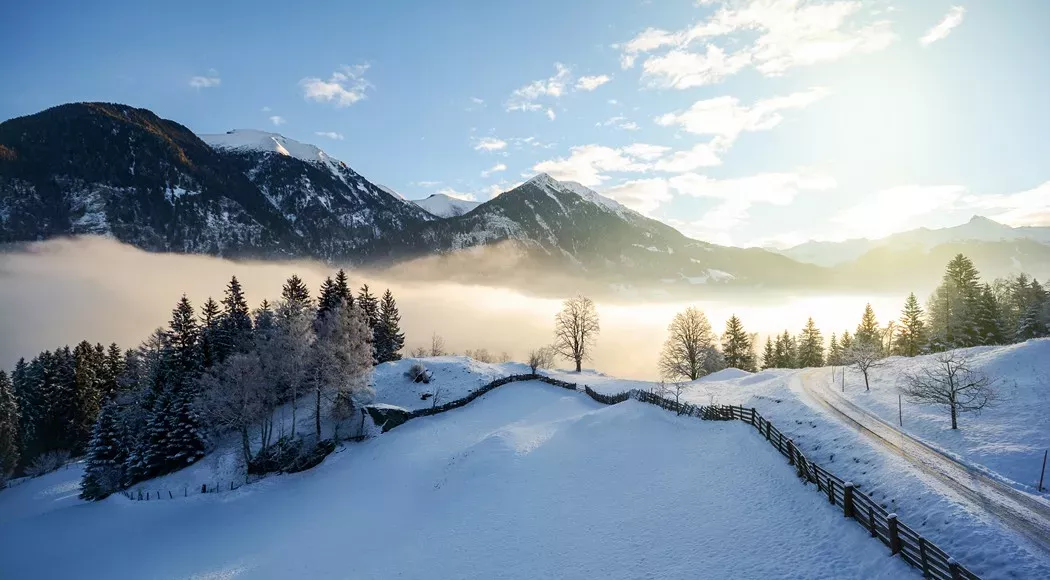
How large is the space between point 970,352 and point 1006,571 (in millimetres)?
39241

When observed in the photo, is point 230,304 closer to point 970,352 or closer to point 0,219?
point 970,352

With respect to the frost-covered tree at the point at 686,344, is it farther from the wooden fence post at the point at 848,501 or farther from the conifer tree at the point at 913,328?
the wooden fence post at the point at 848,501

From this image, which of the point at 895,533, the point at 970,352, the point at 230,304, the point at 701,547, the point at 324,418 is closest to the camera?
the point at 895,533

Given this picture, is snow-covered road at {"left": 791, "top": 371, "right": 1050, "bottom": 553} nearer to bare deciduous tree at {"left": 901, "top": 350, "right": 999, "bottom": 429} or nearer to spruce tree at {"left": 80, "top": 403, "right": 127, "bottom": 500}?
bare deciduous tree at {"left": 901, "top": 350, "right": 999, "bottom": 429}

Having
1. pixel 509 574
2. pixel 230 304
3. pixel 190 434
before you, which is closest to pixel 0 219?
pixel 230 304

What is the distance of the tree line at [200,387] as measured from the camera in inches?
1738

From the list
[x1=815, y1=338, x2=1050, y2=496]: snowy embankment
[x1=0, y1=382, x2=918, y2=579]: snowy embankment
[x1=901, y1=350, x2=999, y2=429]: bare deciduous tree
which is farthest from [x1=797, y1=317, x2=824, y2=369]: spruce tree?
[x1=0, y1=382, x2=918, y2=579]: snowy embankment

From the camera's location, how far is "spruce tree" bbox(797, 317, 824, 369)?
8119cm

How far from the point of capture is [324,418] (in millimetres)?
49062

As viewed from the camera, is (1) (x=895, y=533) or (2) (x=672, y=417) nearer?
(1) (x=895, y=533)

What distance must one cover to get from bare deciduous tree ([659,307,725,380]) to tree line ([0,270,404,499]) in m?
46.2

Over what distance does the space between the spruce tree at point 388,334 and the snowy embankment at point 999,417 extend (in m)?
59.7

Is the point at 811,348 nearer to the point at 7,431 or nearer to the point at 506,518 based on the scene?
the point at 506,518

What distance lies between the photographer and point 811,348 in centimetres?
→ 8125
